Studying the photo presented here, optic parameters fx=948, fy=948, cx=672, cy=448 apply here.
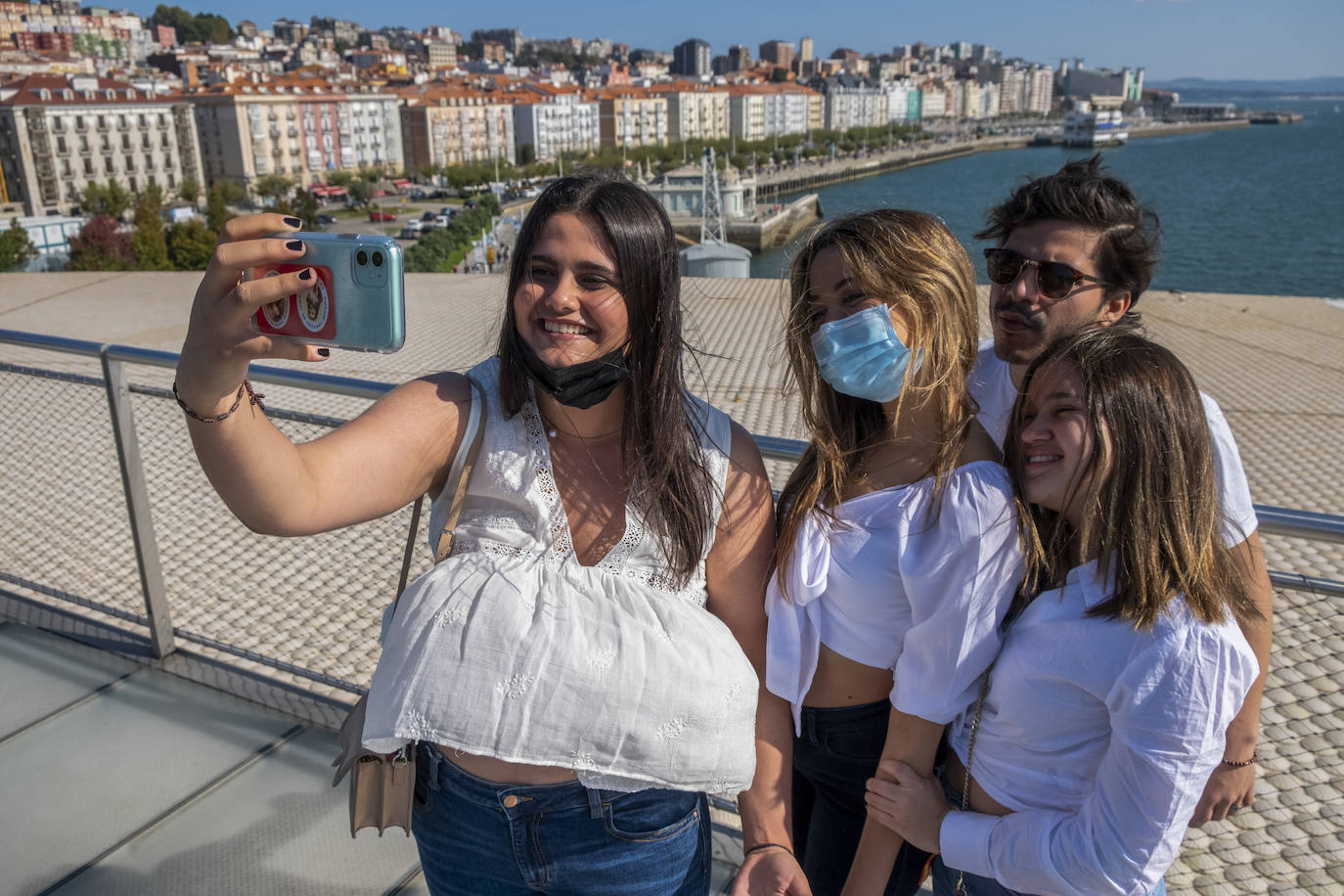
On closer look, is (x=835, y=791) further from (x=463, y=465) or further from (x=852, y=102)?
(x=852, y=102)

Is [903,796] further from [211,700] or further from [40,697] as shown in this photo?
[40,697]

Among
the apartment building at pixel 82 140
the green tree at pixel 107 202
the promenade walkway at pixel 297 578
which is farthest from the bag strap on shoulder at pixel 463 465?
the apartment building at pixel 82 140

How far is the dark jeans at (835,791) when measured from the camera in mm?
1275

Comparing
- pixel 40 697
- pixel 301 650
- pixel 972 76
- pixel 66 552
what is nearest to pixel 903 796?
pixel 40 697

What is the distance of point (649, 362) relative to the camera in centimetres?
119

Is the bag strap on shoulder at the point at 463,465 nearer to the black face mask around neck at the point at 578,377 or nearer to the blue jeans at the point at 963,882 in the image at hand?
the black face mask around neck at the point at 578,377

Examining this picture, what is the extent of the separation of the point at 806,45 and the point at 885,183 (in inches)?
4233

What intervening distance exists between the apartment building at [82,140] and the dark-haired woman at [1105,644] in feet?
193

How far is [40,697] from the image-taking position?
87.2 inches

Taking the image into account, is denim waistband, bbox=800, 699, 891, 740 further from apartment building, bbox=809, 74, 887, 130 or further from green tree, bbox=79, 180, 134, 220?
apartment building, bbox=809, 74, 887, 130

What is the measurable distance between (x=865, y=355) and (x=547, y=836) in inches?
27.6

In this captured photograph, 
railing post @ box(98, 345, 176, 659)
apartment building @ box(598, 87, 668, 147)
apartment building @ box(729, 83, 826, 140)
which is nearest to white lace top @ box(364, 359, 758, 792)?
railing post @ box(98, 345, 176, 659)

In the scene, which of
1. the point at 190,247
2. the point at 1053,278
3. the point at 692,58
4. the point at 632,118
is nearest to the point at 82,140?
the point at 190,247

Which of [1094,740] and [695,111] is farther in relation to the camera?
[695,111]
